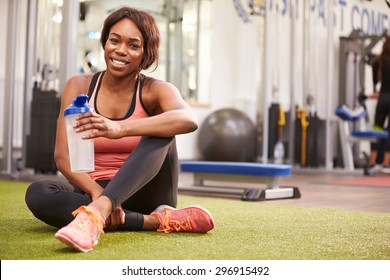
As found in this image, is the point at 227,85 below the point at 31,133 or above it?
above

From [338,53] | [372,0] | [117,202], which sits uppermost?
[372,0]

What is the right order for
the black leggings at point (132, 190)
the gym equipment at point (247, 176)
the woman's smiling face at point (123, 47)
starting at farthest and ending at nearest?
the gym equipment at point (247, 176) < the woman's smiling face at point (123, 47) < the black leggings at point (132, 190)

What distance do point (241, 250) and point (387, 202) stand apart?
77.1 inches

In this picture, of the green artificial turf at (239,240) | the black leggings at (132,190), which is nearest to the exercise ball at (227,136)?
the green artificial turf at (239,240)

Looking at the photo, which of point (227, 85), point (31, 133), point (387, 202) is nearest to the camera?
point (387, 202)

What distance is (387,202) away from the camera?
340 cm

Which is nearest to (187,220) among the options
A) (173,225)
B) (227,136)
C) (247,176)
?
(173,225)

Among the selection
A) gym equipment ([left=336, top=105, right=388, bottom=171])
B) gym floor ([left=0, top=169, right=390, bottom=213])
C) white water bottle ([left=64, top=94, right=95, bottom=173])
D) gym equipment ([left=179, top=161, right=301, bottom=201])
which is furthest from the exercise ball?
white water bottle ([left=64, top=94, right=95, bottom=173])

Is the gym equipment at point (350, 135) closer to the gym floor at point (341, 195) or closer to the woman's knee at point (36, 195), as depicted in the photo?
the gym floor at point (341, 195)

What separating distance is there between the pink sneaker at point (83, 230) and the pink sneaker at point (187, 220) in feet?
1.23

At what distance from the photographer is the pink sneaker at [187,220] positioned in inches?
76.0

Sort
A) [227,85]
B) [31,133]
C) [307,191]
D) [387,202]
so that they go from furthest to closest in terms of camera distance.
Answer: [227,85] < [31,133] < [307,191] < [387,202]
